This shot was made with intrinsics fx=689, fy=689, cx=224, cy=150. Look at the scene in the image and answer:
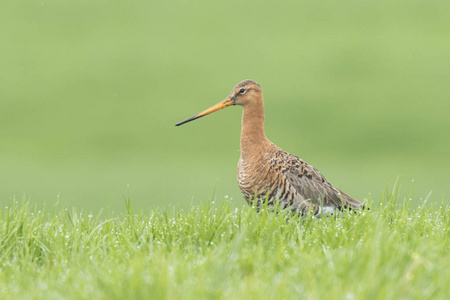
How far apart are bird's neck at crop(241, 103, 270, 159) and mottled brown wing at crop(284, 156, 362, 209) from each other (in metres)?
0.33

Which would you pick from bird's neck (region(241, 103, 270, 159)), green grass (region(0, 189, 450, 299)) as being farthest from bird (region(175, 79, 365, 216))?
green grass (region(0, 189, 450, 299))

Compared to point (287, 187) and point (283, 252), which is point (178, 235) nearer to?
point (283, 252)

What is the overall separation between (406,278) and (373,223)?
1365mm

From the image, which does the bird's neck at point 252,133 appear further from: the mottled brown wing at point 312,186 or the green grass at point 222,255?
the green grass at point 222,255

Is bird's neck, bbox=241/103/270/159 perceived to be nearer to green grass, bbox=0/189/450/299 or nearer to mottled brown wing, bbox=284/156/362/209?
mottled brown wing, bbox=284/156/362/209

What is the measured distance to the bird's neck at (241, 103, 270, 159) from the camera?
6223 millimetres

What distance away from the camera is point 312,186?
20.8 feet

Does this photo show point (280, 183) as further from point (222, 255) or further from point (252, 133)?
point (222, 255)

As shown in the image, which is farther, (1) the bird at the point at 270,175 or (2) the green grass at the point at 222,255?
(1) the bird at the point at 270,175

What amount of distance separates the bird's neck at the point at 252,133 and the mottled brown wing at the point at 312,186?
33 cm

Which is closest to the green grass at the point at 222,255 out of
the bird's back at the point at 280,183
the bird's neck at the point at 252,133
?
the bird's back at the point at 280,183

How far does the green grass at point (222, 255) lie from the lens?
10.4ft

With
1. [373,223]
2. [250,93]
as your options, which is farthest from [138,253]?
[250,93]

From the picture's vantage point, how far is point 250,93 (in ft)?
21.1
